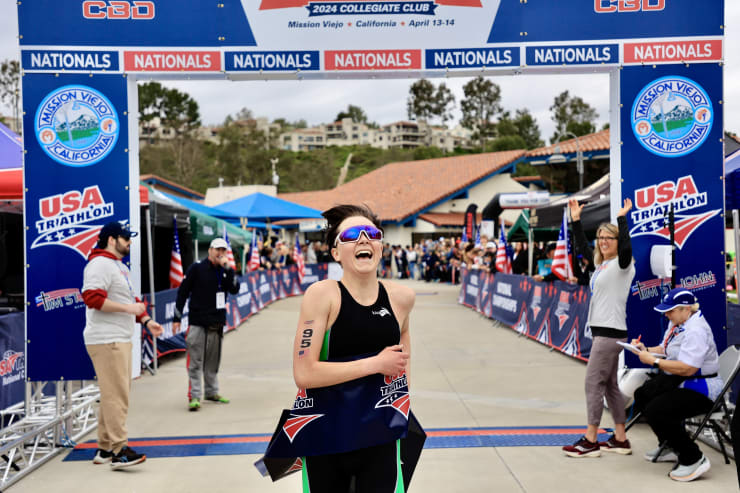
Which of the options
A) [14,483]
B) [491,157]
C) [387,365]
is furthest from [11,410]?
[491,157]

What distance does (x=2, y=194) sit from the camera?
7246mm

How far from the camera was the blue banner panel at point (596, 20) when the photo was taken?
646 cm

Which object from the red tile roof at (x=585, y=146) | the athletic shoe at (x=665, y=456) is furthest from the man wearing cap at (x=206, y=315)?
the red tile roof at (x=585, y=146)

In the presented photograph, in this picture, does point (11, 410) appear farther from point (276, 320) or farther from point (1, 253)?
point (276, 320)

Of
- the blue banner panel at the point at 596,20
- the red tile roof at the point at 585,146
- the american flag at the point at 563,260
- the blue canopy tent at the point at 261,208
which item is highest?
the red tile roof at the point at 585,146

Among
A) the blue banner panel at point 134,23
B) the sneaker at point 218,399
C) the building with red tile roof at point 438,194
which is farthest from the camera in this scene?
the building with red tile roof at point 438,194

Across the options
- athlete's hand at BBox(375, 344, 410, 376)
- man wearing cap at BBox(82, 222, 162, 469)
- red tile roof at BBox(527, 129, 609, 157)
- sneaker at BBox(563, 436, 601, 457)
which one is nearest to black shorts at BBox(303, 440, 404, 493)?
athlete's hand at BBox(375, 344, 410, 376)

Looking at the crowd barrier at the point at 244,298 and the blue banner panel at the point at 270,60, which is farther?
the crowd barrier at the point at 244,298

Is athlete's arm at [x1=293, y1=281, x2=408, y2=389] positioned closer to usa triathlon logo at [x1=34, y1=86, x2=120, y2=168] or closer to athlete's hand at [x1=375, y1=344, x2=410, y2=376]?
athlete's hand at [x1=375, y1=344, x2=410, y2=376]

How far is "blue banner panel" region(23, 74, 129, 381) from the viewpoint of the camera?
612cm

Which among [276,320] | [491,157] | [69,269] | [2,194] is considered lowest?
[276,320]

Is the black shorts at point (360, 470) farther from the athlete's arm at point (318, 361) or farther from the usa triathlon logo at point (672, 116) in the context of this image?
the usa triathlon logo at point (672, 116)

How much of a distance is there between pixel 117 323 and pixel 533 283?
948 cm

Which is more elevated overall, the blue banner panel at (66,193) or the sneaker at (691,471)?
the blue banner panel at (66,193)
